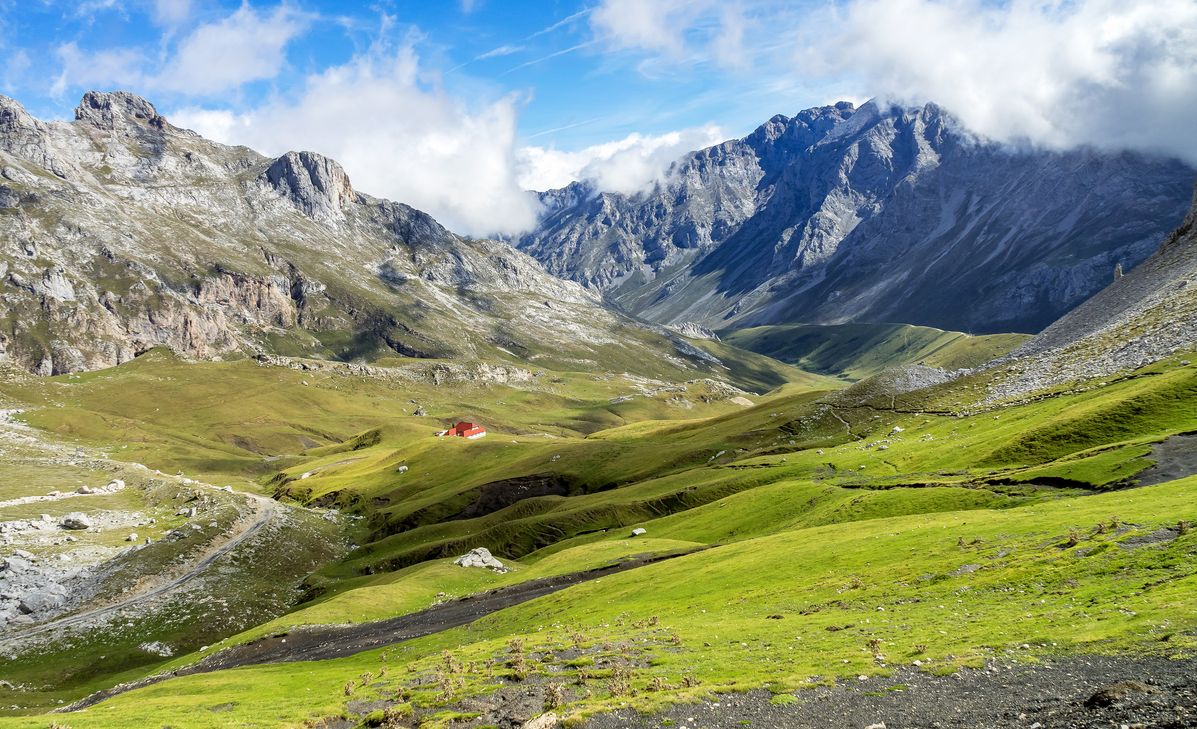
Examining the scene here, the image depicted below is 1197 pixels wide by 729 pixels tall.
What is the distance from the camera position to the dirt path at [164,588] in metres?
90.1

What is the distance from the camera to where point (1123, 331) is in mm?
100062

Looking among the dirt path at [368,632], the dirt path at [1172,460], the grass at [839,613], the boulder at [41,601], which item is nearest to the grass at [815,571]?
the grass at [839,613]

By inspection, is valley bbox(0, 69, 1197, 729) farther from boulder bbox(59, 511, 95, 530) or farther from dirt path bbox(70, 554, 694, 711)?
boulder bbox(59, 511, 95, 530)

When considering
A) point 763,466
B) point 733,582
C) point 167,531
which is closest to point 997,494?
point 733,582

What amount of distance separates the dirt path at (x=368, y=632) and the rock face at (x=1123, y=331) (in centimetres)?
6506

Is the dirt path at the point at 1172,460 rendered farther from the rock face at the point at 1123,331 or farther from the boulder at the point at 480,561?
the boulder at the point at 480,561

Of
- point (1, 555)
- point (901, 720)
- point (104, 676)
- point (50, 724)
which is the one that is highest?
point (1, 555)

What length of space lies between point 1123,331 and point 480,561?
9528 centimetres

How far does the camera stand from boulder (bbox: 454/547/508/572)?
318 feet

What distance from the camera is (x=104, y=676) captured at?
261ft

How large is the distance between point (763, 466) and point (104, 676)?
88.3 m

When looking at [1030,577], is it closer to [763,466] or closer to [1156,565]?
[1156,565]

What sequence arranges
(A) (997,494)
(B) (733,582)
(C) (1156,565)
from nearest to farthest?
1. (C) (1156,565)
2. (B) (733,582)
3. (A) (997,494)

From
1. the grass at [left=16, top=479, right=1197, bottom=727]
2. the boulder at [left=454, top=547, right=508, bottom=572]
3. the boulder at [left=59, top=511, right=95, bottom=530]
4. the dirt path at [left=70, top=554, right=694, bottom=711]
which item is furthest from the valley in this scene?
the boulder at [left=454, top=547, right=508, bottom=572]
